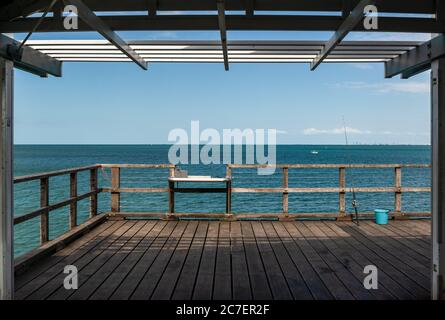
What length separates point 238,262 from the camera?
4188mm

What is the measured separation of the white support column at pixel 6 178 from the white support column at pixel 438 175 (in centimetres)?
338

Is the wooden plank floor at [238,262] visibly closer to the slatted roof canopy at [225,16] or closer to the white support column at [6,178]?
the white support column at [6,178]

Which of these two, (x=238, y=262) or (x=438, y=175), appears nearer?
(x=438, y=175)

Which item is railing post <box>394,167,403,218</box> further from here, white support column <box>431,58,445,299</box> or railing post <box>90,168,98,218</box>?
railing post <box>90,168,98,218</box>

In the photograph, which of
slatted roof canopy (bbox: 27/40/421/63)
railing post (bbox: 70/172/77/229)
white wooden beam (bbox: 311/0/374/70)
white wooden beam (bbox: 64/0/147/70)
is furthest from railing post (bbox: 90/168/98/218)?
white wooden beam (bbox: 311/0/374/70)

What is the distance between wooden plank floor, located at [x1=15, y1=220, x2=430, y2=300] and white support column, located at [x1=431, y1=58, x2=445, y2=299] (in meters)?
0.31

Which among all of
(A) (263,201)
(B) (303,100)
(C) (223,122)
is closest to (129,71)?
(C) (223,122)

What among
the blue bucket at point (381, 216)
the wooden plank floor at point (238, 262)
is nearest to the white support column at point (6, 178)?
the wooden plank floor at point (238, 262)

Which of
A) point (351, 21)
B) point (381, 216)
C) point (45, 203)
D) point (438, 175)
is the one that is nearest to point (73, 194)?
point (45, 203)

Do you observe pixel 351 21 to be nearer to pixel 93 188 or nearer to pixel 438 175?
pixel 438 175

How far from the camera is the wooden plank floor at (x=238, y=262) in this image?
3293 mm

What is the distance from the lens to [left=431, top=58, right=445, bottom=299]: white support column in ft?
9.62

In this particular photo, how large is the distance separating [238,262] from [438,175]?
2247mm
